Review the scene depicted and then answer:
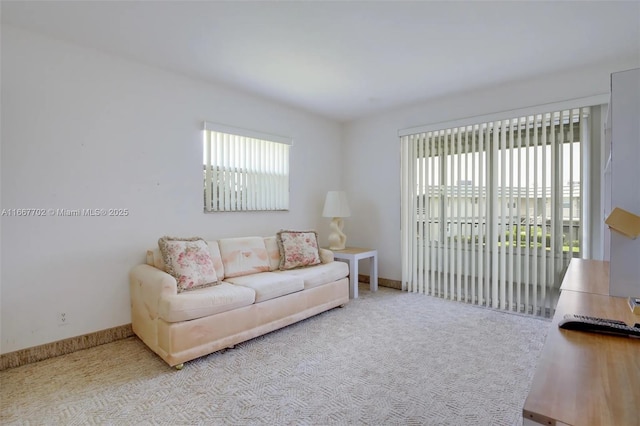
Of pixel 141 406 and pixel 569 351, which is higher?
pixel 569 351

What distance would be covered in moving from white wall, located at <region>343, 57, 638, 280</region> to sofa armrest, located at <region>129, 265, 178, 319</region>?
119 inches

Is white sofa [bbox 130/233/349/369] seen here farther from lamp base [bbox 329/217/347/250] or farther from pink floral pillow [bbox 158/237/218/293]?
lamp base [bbox 329/217/347/250]

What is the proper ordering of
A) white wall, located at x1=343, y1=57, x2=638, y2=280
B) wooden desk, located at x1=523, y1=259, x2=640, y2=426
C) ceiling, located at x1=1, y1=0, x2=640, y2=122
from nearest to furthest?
wooden desk, located at x1=523, y1=259, x2=640, y2=426
ceiling, located at x1=1, y1=0, x2=640, y2=122
white wall, located at x1=343, y1=57, x2=638, y2=280

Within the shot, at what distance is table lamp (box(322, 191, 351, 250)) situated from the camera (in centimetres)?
445

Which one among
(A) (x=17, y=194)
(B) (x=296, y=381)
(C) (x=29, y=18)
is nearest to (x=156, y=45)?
(C) (x=29, y=18)

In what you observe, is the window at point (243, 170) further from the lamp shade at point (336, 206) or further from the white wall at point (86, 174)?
the lamp shade at point (336, 206)

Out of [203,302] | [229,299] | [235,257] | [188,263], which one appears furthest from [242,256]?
[203,302]

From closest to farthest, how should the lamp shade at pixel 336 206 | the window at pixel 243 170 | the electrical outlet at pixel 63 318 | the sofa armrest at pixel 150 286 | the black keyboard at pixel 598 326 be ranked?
the black keyboard at pixel 598 326, the sofa armrest at pixel 150 286, the electrical outlet at pixel 63 318, the window at pixel 243 170, the lamp shade at pixel 336 206

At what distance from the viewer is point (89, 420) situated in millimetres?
1783

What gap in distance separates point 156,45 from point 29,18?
0.81 m

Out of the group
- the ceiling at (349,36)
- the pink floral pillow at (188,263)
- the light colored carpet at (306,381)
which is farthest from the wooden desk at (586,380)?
the pink floral pillow at (188,263)

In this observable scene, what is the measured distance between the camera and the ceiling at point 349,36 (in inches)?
87.0

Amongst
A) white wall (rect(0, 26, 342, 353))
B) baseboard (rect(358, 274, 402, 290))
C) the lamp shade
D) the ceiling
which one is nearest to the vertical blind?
baseboard (rect(358, 274, 402, 290))

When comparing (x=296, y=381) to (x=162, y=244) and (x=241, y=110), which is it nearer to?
(x=162, y=244)
